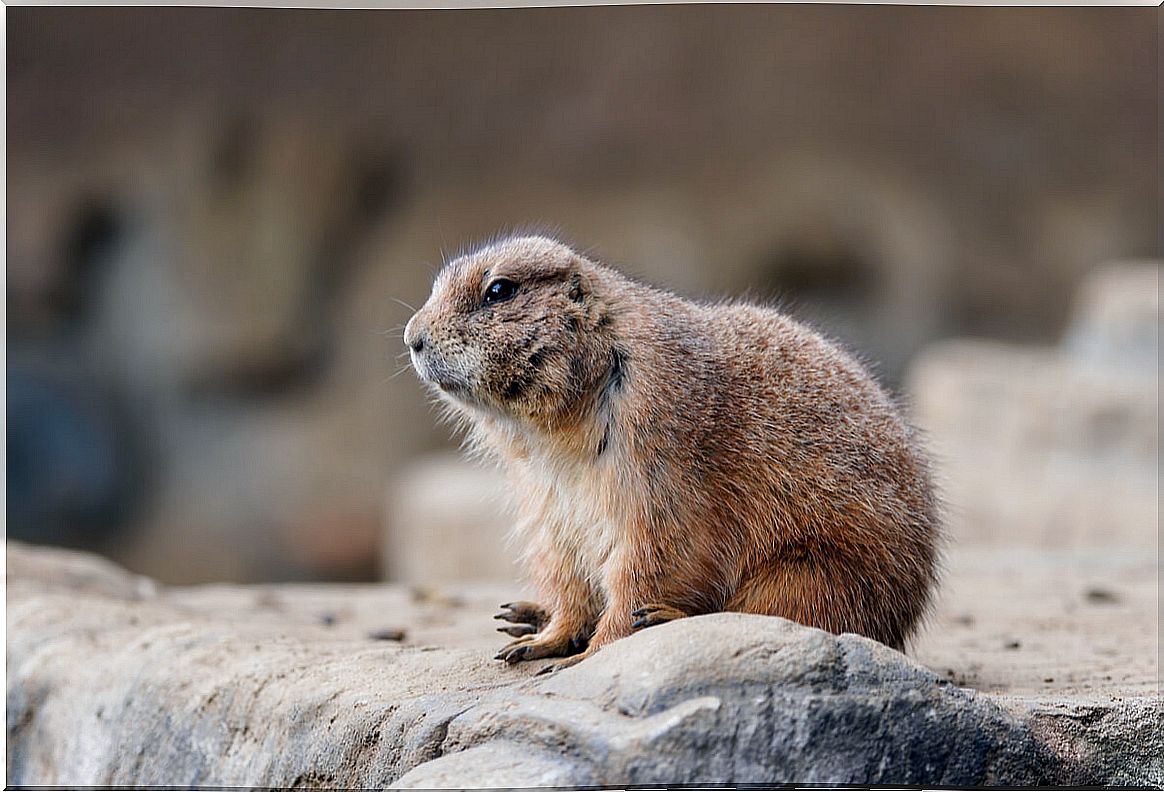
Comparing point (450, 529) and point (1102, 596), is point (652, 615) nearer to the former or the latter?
point (1102, 596)

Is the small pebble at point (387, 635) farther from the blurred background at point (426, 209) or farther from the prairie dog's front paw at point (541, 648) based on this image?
the blurred background at point (426, 209)

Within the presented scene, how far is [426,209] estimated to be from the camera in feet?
47.0

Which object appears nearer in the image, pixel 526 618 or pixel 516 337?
pixel 516 337

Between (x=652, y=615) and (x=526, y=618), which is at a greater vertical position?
(x=652, y=615)

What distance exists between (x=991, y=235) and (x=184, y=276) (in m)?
8.60

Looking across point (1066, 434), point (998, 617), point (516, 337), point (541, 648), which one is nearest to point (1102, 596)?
point (998, 617)

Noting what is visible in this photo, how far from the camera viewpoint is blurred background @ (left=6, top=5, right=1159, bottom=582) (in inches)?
520

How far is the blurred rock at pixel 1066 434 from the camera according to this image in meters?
9.10

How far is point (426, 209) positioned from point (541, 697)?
11759mm

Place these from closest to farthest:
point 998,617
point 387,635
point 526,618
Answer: point 526,618 → point 387,635 → point 998,617

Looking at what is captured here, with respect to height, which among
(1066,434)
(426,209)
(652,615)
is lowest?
(652,615)

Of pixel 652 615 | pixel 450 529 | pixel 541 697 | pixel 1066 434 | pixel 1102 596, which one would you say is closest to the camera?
pixel 541 697

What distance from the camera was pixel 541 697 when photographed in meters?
2.98

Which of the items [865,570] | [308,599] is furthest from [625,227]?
[865,570]
